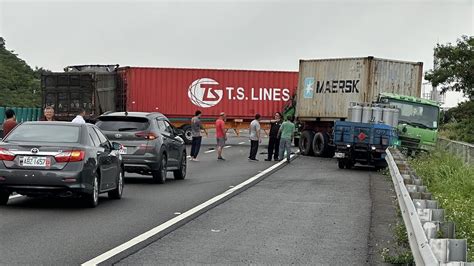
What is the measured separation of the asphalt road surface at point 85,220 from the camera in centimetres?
899

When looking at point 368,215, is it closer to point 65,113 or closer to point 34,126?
point 34,126

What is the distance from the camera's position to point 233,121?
145 feet

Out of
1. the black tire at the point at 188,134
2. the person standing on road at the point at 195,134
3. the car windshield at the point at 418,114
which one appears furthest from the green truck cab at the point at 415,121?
the black tire at the point at 188,134

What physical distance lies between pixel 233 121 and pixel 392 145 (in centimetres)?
1952

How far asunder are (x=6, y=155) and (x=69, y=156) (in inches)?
37.8

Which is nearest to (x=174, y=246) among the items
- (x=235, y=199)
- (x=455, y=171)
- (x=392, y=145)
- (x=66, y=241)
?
(x=66, y=241)

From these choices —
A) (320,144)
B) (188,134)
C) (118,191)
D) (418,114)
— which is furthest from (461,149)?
(188,134)

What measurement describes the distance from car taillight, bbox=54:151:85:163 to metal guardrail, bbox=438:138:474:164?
34.6ft

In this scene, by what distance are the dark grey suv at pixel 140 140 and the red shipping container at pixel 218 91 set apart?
24061 millimetres

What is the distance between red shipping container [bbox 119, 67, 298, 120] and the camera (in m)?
43.2

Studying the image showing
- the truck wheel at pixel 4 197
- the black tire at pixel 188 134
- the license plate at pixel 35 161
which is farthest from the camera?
the black tire at pixel 188 134

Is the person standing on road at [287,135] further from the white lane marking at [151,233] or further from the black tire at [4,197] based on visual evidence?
the black tire at [4,197]

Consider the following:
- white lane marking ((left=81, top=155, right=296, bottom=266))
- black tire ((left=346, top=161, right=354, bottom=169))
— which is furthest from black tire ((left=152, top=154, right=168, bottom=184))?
black tire ((left=346, top=161, right=354, bottom=169))

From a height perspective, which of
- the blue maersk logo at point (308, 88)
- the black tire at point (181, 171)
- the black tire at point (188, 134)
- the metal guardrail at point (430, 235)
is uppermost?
the blue maersk logo at point (308, 88)
